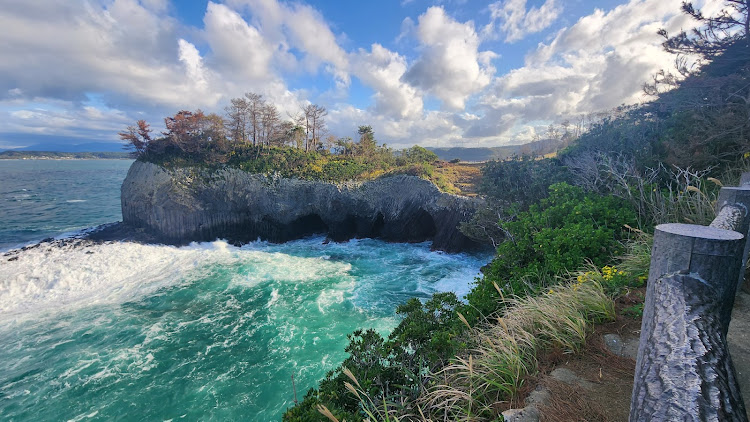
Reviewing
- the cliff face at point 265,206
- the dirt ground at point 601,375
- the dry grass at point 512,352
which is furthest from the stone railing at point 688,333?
the cliff face at point 265,206

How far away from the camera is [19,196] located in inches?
1507

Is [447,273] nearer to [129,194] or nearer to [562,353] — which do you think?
[562,353]

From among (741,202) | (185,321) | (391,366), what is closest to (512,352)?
(391,366)

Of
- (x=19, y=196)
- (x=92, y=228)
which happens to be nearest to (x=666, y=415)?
(x=92, y=228)

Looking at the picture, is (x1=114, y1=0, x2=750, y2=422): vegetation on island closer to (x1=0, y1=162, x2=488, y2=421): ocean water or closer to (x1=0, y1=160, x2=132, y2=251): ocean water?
(x1=0, y1=162, x2=488, y2=421): ocean water

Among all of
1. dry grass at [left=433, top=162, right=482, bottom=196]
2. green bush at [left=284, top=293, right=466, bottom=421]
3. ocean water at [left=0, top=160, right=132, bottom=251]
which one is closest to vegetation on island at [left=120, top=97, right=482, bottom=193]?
dry grass at [left=433, top=162, right=482, bottom=196]

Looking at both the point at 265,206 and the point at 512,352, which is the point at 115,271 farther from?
the point at 512,352

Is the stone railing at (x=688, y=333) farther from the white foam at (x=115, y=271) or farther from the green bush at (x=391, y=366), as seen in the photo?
the white foam at (x=115, y=271)

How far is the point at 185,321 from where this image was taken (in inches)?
425

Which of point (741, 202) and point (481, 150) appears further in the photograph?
point (481, 150)

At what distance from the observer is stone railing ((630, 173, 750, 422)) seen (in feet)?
3.62

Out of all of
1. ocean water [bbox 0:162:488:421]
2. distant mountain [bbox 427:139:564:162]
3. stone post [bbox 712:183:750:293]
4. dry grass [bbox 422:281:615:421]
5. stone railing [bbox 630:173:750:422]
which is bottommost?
ocean water [bbox 0:162:488:421]

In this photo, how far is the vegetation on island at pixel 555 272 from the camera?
3.11 meters

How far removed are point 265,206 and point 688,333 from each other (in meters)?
23.2
